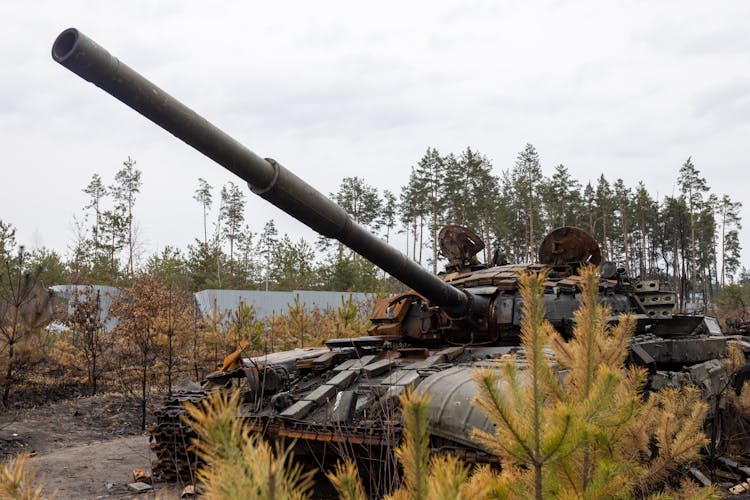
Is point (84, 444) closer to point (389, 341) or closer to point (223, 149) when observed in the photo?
point (389, 341)

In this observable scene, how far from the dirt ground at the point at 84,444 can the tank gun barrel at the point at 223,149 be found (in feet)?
11.4

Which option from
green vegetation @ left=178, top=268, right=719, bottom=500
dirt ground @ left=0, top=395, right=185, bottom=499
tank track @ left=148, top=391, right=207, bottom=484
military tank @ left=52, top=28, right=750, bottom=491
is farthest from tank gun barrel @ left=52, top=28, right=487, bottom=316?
dirt ground @ left=0, top=395, right=185, bottom=499

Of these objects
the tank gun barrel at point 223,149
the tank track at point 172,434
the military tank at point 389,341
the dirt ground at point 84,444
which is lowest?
the dirt ground at point 84,444

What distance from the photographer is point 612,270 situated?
876cm

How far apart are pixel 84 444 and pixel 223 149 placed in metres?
8.62

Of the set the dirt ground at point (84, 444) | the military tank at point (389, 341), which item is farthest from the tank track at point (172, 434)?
the dirt ground at point (84, 444)

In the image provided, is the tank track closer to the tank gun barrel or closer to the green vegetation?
the tank gun barrel

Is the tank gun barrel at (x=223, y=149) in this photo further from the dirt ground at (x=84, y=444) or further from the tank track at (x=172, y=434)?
the dirt ground at (x=84, y=444)

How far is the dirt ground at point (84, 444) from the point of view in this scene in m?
8.20

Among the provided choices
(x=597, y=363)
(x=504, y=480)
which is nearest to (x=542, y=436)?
(x=504, y=480)

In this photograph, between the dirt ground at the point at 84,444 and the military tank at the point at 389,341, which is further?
the dirt ground at the point at 84,444

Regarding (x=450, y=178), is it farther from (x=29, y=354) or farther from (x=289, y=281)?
(x=29, y=354)

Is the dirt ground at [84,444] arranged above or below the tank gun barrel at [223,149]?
below

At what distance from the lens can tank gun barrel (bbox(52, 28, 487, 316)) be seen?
398 centimetres
